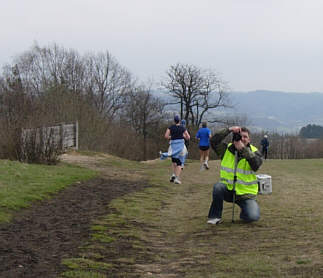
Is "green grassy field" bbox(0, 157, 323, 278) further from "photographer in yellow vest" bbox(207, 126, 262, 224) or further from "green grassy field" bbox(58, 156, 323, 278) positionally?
"photographer in yellow vest" bbox(207, 126, 262, 224)

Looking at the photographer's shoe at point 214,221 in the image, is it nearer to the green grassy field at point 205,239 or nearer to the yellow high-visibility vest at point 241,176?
the green grassy field at point 205,239

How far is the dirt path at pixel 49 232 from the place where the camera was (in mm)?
5734

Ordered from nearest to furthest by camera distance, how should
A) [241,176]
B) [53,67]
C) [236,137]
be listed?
[236,137]
[241,176]
[53,67]

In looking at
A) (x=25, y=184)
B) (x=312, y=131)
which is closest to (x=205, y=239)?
(x=25, y=184)

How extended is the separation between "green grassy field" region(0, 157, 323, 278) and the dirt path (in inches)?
8.4

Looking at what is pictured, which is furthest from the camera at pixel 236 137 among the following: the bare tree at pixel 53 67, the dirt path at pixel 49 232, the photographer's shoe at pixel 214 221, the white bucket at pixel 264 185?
the bare tree at pixel 53 67

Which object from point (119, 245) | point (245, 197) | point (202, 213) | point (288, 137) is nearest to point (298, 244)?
point (245, 197)

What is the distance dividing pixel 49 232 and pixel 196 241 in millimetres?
2091

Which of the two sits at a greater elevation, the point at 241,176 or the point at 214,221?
the point at 241,176

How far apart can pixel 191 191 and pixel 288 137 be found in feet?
251

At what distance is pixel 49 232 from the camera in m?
7.67

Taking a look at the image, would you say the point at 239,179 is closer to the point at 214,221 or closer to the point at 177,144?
the point at 214,221

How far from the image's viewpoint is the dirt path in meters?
5.73

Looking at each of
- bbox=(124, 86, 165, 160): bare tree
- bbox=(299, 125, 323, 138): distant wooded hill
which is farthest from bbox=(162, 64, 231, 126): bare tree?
bbox=(299, 125, 323, 138): distant wooded hill
